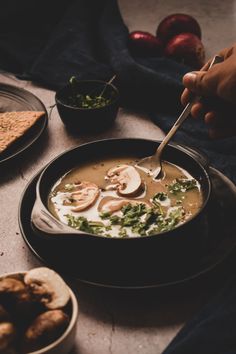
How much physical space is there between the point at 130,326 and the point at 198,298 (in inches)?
7.6

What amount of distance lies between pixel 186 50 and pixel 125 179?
106 centimetres

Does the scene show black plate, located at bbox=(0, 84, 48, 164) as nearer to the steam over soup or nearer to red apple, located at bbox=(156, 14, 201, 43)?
the steam over soup

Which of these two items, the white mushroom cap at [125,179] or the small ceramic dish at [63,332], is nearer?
the small ceramic dish at [63,332]

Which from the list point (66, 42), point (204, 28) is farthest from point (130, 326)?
point (204, 28)

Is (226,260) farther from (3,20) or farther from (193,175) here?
(3,20)

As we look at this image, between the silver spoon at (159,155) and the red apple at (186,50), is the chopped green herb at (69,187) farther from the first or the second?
the red apple at (186,50)

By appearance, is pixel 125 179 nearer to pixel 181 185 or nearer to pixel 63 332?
pixel 181 185

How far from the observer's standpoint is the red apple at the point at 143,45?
7.95 feet

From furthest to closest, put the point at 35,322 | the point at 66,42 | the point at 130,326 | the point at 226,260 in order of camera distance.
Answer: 1. the point at 66,42
2. the point at 226,260
3. the point at 130,326
4. the point at 35,322

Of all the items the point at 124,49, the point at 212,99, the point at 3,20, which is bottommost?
the point at 3,20

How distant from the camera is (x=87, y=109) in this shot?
1.99 m

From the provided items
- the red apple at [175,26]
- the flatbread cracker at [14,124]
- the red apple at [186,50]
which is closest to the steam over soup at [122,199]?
the flatbread cracker at [14,124]

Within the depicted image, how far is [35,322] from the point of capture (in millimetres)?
1037

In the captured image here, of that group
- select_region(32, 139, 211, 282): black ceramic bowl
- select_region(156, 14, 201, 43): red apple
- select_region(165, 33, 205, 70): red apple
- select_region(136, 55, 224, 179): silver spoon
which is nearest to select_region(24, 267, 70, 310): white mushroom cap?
select_region(32, 139, 211, 282): black ceramic bowl
